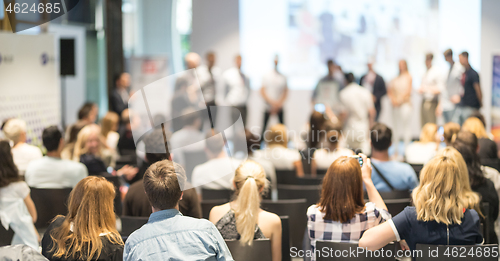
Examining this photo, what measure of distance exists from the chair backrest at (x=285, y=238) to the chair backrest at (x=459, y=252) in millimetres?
817

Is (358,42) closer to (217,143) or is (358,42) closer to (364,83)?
(364,83)

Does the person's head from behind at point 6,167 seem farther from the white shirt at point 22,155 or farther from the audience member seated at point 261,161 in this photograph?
the audience member seated at point 261,161

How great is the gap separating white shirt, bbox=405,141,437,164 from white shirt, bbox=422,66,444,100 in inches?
160

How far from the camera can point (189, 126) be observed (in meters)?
4.22

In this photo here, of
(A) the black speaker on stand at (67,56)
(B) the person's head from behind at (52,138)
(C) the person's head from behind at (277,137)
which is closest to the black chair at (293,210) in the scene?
(C) the person's head from behind at (277,137)

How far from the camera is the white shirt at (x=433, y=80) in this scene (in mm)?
8547

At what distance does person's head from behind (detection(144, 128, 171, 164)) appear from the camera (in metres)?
3.10

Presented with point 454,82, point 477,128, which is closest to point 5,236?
point 477,128

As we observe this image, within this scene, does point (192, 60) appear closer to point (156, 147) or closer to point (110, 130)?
point (110, 130)

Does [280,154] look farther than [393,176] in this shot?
Yes

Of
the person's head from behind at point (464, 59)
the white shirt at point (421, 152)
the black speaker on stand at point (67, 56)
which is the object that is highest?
the black speaker on stand at point (67, 56)

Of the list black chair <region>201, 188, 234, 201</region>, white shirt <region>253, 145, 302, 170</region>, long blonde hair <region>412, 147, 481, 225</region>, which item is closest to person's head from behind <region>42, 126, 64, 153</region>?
black chair <region>201, 188, 234, 201</region>

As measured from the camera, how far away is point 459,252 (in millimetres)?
2117

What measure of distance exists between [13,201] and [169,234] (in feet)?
5.81
